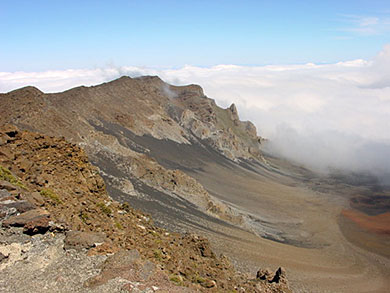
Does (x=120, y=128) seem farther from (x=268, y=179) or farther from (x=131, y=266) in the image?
(x=131, y=266)

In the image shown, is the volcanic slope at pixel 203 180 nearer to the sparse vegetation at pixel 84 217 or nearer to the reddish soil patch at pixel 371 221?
the reddish soil patch at pixel 371 221

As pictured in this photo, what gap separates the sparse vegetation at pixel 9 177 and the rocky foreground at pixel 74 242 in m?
0.04

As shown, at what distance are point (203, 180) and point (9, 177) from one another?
53.9m

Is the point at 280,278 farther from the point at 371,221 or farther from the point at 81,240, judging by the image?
the point at 371,221

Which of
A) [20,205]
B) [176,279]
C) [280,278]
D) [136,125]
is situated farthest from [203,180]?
[20,205]

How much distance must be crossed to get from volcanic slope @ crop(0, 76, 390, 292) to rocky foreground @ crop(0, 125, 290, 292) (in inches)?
628

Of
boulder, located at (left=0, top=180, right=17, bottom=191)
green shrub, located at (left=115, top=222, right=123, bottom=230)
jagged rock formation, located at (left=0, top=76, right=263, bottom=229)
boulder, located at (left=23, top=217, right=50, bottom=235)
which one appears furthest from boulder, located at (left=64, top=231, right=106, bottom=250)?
jagged rock formation, located at (left=0, top=76, right=263, bottom=229)

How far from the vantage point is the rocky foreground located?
11672mm

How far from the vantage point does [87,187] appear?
20734mm

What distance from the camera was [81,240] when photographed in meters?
13.3

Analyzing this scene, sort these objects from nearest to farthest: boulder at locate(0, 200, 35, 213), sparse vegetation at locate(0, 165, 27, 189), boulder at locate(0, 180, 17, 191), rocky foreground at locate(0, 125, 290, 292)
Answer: rocky foreground at locate(0, 125, 290, 292)
boulder at locate(0, 200, 35, 213)
boulder at locate(0, 180, 17, 191)
sparse vegetation at locate(0, 165, 27, 189)

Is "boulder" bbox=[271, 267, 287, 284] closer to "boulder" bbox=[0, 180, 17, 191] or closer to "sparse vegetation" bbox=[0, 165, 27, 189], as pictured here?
"sparse vegetation" bbox=[0, 165, 27, 189]

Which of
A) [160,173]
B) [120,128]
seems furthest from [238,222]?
[120,128]

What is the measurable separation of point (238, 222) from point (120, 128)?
32030 millimetres
